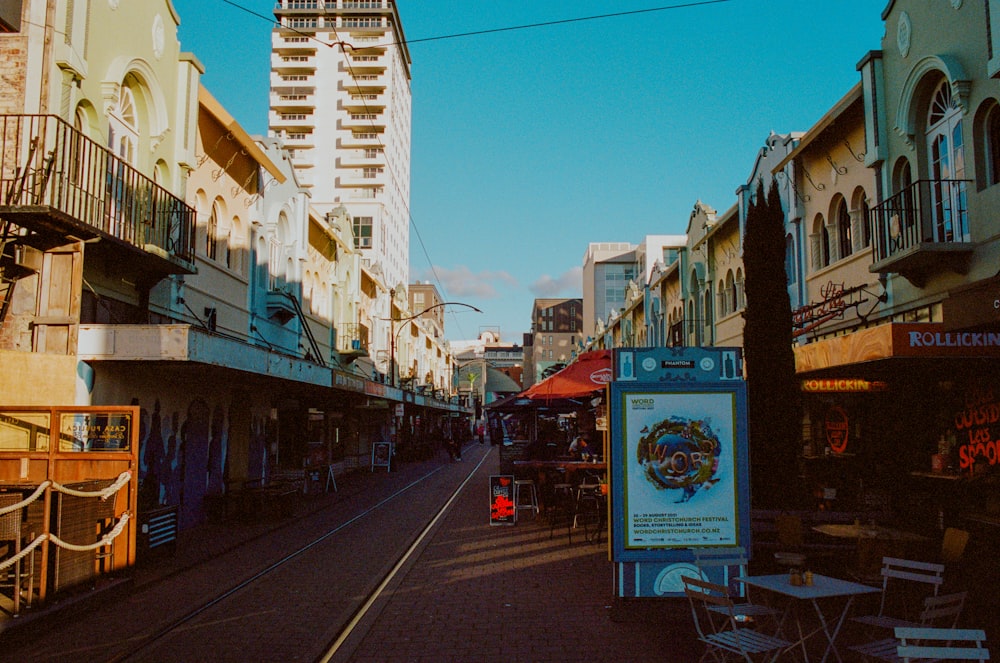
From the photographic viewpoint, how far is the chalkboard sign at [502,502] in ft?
49.1

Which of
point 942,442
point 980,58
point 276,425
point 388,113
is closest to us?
point 980,58

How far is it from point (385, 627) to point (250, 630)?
130 cm

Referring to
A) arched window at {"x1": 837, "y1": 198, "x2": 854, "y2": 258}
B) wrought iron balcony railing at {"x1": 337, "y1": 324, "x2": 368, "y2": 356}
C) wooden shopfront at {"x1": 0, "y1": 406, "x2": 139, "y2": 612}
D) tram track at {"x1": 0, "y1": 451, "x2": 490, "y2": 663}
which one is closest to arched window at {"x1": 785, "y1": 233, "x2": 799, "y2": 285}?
arched window at {"x1": 837, "y1": 198, "x2": 854, "y2": 258}

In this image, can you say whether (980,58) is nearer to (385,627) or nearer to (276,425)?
(385,627)

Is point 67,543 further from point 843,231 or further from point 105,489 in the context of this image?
point 843,231

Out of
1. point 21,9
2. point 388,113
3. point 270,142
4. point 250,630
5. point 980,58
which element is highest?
point 388,113

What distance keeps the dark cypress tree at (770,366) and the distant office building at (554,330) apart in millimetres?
111191

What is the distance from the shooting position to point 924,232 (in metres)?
11.9

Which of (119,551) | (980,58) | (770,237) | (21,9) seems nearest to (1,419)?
(119,551)

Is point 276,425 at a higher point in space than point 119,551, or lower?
higher

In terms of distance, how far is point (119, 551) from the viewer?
31.8ft

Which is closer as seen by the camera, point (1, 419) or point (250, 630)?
point (250, 630)

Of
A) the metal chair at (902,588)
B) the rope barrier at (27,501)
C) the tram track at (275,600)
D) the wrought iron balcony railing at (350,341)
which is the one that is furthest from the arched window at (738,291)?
the rope barrier at (27,501)

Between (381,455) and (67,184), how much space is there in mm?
22795
